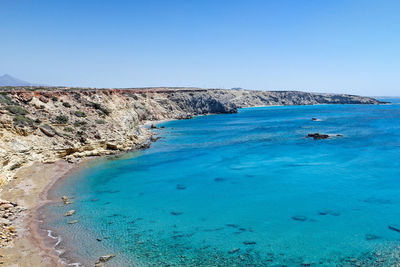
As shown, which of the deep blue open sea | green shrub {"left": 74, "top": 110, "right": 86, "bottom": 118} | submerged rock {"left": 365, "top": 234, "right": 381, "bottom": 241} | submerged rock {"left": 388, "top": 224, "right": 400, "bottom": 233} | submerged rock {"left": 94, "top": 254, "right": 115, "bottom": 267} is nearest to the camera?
submerged rock {"left": 94, "top": 254, "right": 115, "bottom": 267}

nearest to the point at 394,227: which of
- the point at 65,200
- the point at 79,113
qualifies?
the point at 65,200

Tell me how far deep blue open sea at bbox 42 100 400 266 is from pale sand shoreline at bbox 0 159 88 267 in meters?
0.97

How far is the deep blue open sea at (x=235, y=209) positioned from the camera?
15094 millimetres

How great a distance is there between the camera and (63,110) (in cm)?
4331

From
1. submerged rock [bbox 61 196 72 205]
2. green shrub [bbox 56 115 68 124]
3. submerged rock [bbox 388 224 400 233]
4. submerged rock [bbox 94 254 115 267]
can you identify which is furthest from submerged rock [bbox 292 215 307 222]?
green shrub [bbox 56 115 68 124]

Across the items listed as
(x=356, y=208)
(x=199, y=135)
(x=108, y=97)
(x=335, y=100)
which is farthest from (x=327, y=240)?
(x=335, y=100)

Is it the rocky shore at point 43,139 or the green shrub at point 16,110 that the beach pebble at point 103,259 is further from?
the green shrub at point 16,110

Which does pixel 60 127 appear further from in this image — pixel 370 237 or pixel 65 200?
pixel 370 237

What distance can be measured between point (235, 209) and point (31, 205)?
1490 cm

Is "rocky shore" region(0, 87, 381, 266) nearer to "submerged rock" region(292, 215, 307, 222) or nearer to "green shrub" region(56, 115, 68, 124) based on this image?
"green shrub" region(56, 115, 68, 124)

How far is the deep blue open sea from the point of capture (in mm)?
15094

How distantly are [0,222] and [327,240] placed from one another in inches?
763

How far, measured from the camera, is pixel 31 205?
828 inches

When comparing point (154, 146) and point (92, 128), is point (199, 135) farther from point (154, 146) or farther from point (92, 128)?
point (92, 128)
